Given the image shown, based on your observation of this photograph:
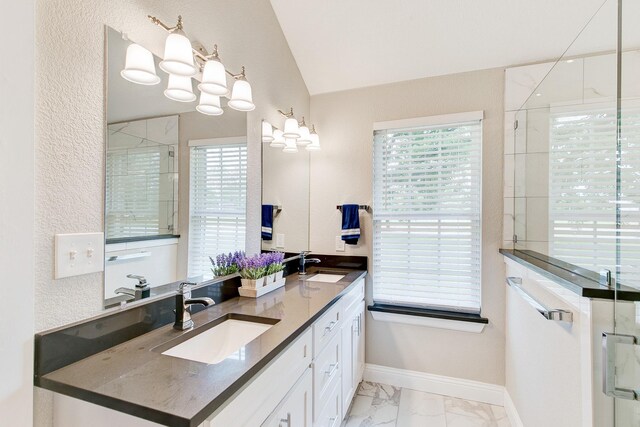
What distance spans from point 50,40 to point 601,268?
2153 mm

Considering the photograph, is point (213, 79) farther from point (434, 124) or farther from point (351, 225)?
point (434, 124)

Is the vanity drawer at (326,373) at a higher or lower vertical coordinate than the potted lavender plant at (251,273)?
lower

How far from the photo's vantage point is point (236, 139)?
181cm

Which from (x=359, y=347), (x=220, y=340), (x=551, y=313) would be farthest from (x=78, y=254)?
(x=359, y=347)

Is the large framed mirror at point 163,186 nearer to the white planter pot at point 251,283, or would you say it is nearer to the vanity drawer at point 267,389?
the white planter pot at point 251,283

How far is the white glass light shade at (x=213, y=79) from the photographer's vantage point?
1394 millimetres

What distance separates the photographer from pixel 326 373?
1.60 metres

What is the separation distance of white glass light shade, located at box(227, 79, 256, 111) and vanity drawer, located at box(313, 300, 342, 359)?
3.84 feet

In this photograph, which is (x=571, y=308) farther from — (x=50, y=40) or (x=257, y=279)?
(x=50, y=40)

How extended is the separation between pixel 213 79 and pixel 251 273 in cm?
99

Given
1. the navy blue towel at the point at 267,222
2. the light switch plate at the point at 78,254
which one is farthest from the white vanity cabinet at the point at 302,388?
the navy blue towel at the point at 267,222

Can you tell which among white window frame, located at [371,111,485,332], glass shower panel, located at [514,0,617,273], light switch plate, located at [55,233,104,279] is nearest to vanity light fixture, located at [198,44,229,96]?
light switch plate, located at [55,233,104,279]

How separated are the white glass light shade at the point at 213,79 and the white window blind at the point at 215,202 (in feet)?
0.96

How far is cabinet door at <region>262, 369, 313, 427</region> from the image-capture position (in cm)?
108
